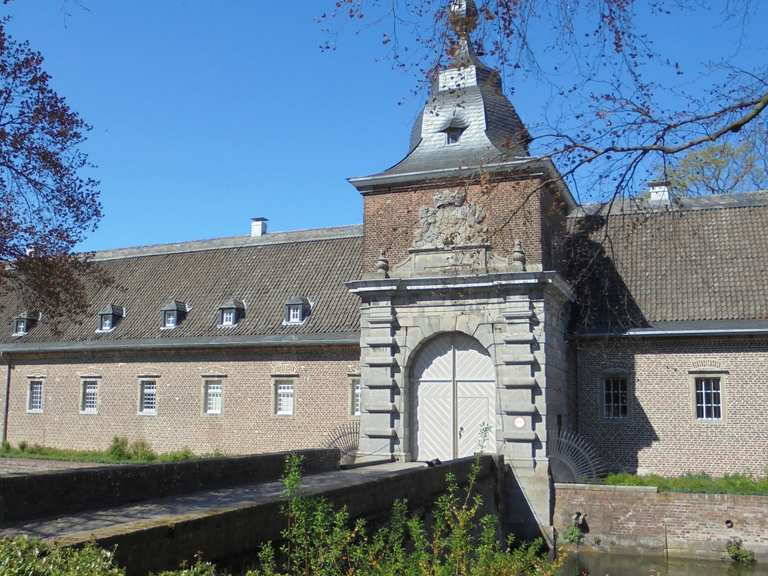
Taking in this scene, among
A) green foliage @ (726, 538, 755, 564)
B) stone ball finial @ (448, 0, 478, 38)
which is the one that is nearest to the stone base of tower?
green foliage @ (726, 538, 755, 564)

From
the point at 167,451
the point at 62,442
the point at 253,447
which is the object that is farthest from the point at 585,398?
the point at 62,442

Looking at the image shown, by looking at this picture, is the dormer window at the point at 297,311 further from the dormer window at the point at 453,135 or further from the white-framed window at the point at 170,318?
the dormer window at the point at 453,135

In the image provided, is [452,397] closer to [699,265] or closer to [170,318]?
[699,265]

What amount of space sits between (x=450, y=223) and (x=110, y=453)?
1297 cm

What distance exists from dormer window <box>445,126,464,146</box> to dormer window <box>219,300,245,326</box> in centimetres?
904

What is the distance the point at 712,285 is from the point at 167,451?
16.1 metres

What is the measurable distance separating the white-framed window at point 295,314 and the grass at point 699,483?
975cm

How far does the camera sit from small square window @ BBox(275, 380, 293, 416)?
76.9 feet

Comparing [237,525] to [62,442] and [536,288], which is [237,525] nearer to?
[536,288]

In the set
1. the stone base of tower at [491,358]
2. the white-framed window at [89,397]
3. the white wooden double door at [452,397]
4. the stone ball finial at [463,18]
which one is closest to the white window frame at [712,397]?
the stone base of tower at [491,358]

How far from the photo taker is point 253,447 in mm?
23609

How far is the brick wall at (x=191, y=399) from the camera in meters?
23.0

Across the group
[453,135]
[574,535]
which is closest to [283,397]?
[453,135]

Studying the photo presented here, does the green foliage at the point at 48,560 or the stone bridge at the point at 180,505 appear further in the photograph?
→ the stone bridge at the point at 180,505
